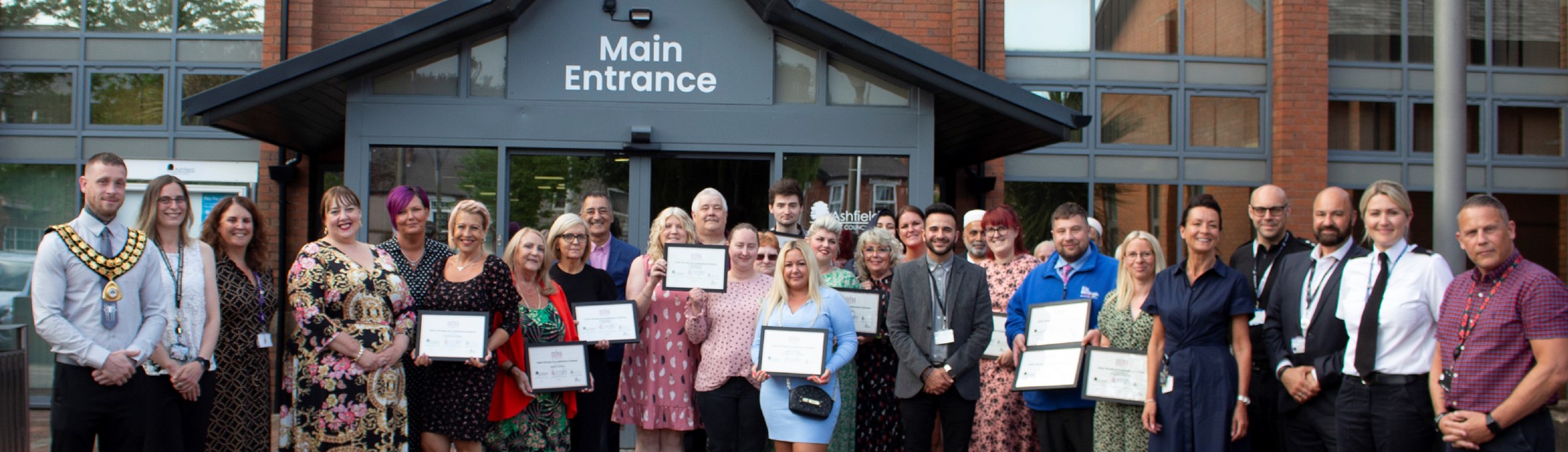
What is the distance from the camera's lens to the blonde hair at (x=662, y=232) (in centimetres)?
658

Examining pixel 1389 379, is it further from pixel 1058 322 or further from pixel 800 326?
pixel 800 326

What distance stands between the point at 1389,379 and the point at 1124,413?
129cm

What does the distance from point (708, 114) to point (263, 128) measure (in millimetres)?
3492

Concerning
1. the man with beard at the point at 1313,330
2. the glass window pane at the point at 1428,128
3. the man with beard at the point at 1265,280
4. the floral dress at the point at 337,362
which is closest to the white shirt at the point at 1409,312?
the man with beard at the point at 1313,330

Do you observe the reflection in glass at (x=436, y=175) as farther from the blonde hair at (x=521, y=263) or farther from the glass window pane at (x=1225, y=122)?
the glass window pane at (x=1225, y=122)

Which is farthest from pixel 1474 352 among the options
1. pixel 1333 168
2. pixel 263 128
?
pixel 263 128

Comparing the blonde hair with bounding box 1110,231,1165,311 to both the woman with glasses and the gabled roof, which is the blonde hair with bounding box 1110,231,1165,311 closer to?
the woman with glasses

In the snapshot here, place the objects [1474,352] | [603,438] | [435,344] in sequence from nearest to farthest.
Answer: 1. [1474,352]
2. [435,344]
3. [603,438]

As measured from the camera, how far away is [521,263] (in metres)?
6.25

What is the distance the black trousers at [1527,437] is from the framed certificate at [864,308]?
2969 millimetres

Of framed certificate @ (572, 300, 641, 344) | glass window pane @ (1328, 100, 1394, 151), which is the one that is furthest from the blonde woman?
glass window pane @ (1328, 100, 1394, 151)

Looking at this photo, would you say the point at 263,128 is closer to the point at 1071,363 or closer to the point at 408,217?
the point at 408,217

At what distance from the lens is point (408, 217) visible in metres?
6.05

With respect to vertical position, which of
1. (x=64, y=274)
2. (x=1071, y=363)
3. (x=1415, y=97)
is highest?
(x=1415, y=97)
